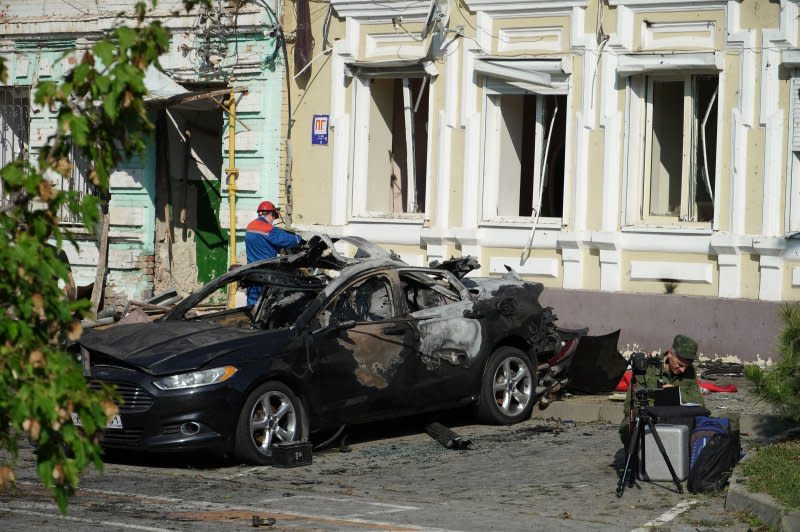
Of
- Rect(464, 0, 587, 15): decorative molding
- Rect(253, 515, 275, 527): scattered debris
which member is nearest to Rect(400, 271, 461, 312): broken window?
Rect(253, 515, 275, 527): scattered debris

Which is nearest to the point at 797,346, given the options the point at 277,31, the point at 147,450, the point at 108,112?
the point at 147,450

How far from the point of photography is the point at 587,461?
11.5 m

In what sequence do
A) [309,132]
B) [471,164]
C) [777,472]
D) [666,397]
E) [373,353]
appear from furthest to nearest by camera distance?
[309,132]
[471,164]
[373,353]
[666,397]
[777,472]

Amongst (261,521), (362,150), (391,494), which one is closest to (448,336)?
(391,494)

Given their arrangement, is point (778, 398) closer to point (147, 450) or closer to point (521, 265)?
point (147, 450)

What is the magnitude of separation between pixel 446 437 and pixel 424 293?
4.87 ft

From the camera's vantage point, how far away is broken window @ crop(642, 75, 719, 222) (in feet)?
55.2

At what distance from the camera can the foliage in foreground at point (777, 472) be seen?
30.1ft

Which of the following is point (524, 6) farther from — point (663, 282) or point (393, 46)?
point (663, 282)

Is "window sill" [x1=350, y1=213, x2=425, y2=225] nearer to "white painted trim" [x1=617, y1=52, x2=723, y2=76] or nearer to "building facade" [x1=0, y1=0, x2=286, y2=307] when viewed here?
"building facade" [x1=0, y1=0, x2=286, y2=307]

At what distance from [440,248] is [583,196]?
6.81 ft

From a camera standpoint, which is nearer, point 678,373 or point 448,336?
point 678,373

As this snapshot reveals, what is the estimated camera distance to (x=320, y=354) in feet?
38.4

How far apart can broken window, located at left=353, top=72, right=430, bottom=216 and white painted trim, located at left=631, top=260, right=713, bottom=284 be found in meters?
3.51
